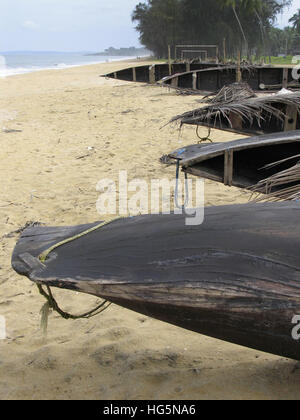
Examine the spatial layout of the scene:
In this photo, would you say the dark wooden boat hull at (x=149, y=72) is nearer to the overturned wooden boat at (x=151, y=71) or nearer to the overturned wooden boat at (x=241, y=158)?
the overturned wooden boat at (x=151, y=71)

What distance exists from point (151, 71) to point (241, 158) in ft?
36.0

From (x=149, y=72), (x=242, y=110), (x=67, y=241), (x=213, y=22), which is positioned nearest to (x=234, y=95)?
(x=242, y=110)

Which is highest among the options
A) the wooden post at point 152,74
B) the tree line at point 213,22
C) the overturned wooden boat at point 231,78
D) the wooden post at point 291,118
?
the tree line at point 213,22

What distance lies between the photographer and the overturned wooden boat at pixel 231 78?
913cm

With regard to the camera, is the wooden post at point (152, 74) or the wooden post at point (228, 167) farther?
the wooden post at point (152, 74)

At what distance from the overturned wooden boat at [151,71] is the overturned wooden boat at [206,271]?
1202 centimetres

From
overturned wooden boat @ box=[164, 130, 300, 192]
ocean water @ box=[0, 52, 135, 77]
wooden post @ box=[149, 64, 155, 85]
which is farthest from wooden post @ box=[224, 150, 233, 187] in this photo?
ocean water @ box=[0, 52, 135, 77]

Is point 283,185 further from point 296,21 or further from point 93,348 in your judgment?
point 296,21

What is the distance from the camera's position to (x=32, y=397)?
6.56 feet

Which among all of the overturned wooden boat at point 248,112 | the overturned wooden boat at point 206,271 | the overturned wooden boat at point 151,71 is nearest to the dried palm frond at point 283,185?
the overturned wooden boat at point 206,271

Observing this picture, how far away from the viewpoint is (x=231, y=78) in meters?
10.2

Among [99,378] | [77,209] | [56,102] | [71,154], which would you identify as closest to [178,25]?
[56,102]

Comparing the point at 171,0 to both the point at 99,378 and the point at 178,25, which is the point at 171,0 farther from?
the point at 99,378

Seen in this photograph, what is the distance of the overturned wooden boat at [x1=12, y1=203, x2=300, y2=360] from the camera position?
50.0 inches
